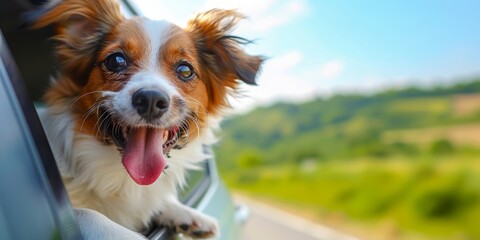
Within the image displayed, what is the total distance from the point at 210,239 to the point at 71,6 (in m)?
0.96

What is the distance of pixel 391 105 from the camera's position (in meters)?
12.4

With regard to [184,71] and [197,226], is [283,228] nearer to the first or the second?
[197,226]

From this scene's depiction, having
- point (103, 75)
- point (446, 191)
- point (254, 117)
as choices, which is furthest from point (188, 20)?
point (446, 191)

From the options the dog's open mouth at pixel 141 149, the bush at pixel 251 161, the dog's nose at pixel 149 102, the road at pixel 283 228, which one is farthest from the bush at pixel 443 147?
the dog's nose at pixel 149 102

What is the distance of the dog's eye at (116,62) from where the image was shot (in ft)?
6.46

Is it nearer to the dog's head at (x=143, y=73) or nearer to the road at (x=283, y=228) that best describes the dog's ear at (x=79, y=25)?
the dog's head at (x=143, y=73)

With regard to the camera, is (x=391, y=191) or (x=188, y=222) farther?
(x=391, y=191)

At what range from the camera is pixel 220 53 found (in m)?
2.29

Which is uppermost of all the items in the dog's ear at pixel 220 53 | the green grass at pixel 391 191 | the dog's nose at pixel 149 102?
the green grass at pixel 391 191

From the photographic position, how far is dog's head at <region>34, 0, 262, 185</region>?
1.89 m

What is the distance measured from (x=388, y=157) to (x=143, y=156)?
11.4 meters

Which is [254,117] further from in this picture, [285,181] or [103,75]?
[103,75]

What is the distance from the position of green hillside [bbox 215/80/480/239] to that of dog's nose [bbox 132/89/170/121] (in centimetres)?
765

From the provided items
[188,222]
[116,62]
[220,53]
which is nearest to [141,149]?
[116,62]
